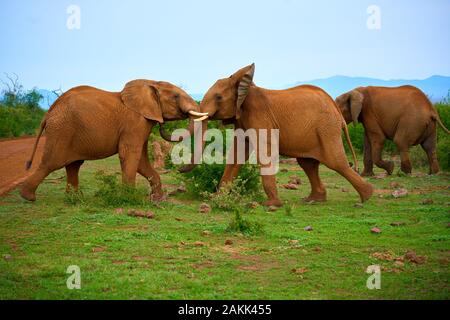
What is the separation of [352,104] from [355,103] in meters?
0.07

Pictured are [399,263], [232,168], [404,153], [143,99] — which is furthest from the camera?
[404,153]

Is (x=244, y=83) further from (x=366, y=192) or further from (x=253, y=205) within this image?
(x=366, y=192)

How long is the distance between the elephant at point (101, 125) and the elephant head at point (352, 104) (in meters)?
5.54

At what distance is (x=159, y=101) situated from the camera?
12.2 meters

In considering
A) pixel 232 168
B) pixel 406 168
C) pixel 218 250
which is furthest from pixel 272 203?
pixel 406 168

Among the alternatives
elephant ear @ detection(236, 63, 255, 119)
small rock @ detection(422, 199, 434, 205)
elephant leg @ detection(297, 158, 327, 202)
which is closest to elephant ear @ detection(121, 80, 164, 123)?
elephant ear @ detection(236, 63, 255, 119)

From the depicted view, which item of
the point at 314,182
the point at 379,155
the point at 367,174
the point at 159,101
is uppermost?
the point at 159,101

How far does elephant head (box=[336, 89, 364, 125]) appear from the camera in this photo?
649 inches

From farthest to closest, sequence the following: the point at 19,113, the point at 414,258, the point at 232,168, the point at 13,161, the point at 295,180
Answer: the point at 19,113, the point at 13,161, the point at 295,180, the point at 232,168, the point at 414,258

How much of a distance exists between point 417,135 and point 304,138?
5155 mm

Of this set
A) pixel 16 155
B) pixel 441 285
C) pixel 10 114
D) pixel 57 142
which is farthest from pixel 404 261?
pixel 10 114

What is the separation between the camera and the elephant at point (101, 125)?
1179 centimetres

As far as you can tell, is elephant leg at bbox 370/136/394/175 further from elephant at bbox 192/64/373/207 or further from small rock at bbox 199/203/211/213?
small rock at bbox 199/203/211/213

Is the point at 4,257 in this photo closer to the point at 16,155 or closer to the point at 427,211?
the point at 427,211
